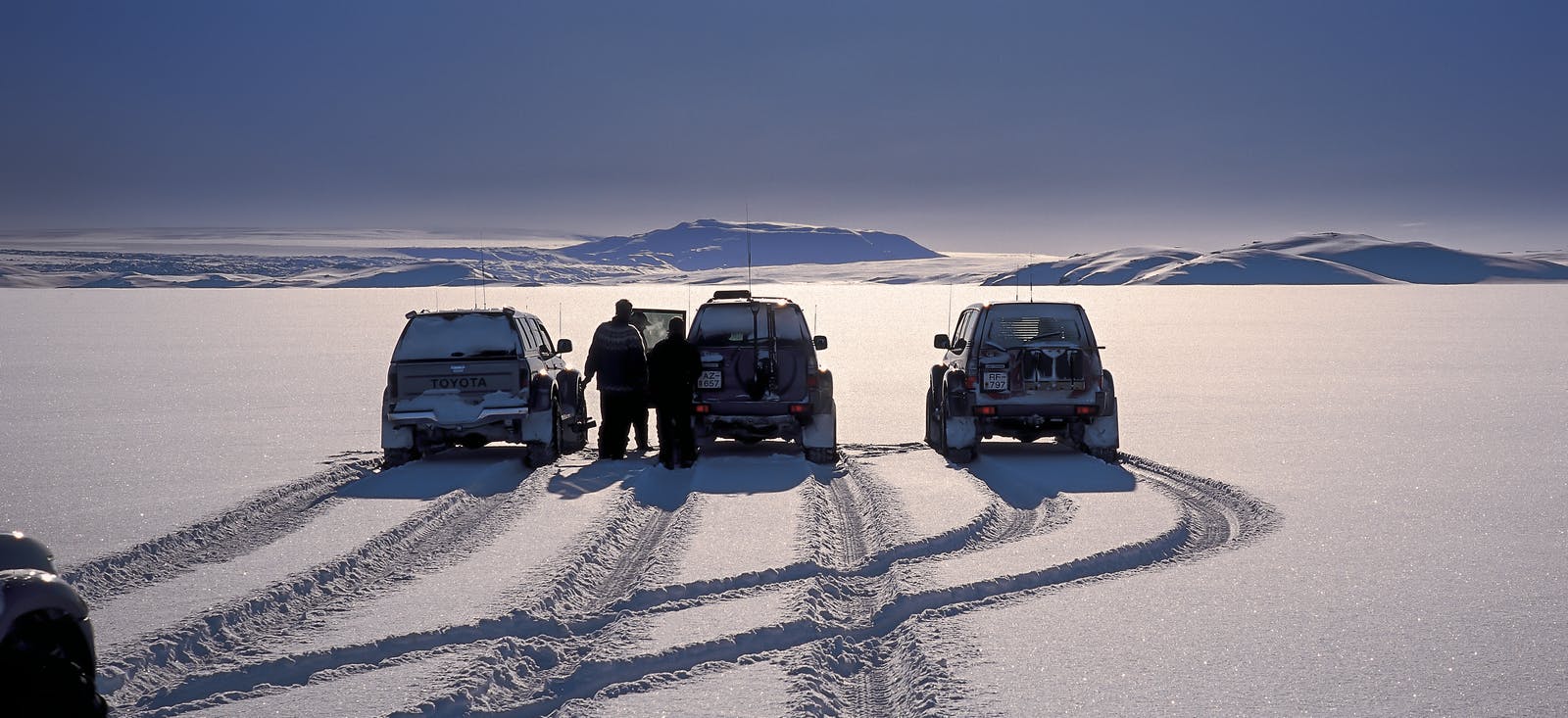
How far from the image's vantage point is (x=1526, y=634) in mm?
6496

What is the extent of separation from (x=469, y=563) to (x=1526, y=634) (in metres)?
6.07

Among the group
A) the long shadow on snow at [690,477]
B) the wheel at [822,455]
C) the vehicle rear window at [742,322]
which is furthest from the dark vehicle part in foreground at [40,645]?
the vehicle rear window at [742,322]

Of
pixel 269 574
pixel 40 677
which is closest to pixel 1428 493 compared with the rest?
pixel 269 574

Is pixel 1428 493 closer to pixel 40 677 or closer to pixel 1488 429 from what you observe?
pixel 1488 429

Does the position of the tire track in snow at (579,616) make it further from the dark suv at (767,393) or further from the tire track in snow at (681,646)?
Answer: the dark suv at (767,393)

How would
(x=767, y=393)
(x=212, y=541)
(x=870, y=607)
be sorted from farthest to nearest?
(x=767, y=393)
(x=212, y=541)
(x=870, y=607)

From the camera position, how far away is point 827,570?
7.91 metres

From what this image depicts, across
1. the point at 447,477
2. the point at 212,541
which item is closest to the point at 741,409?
the point at 447,477

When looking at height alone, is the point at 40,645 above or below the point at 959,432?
above

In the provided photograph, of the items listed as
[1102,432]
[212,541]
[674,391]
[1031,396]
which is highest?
[674,391]

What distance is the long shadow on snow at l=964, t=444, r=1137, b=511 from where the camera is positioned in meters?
11.1

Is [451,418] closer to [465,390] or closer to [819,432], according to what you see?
[465,390]

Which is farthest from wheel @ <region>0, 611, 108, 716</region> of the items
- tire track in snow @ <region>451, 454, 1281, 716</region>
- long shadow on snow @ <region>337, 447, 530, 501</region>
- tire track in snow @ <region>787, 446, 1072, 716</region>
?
long shadow on snow @ <region>337, 447, 530, 501</region>

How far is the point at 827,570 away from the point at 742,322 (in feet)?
20.8
